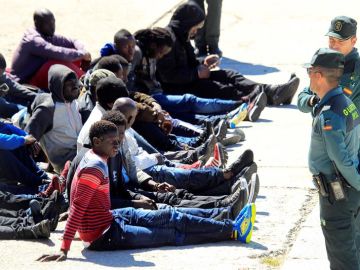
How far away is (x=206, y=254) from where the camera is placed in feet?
25.3

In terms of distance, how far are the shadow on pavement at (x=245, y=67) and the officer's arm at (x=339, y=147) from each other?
7137 mm

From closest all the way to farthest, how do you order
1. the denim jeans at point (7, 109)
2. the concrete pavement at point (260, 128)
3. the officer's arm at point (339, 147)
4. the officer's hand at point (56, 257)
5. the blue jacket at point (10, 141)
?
the officer's arm at point (339, 147) → the officer's hand at point (56, 257) → the concrete pavement at point (260, 128) → the blue jacket at point (10, 141) → the denim jeans at point (7, 109)

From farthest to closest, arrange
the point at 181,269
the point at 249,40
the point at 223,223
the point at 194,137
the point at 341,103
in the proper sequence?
the point at 249,40
the point at 194,137
the point at 223,223
the point at 181,269
the point at 341,103

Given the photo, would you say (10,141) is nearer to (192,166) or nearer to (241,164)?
(192,166)

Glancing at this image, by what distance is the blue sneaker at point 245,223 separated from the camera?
7871mm

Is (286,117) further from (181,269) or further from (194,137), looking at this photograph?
(181,269)

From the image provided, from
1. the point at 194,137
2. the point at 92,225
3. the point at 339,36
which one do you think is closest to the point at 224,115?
the point at 194,137

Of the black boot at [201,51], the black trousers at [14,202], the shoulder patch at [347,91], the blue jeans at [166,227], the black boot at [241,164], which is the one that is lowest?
the black trousers at [14,202]

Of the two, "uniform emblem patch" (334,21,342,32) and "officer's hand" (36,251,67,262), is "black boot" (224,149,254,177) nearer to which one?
"uniform emblem patch" (334,21,342,32)

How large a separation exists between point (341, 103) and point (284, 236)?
6.20 feet

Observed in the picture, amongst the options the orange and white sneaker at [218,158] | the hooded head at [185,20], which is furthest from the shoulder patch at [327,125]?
the hooded head at [185,20]

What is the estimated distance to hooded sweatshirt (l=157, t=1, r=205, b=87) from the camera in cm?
1187

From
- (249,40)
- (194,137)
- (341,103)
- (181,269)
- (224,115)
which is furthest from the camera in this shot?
(249,40)

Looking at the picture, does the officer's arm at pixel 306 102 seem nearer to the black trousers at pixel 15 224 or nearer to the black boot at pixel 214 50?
the black trousers at pixel 15 224
